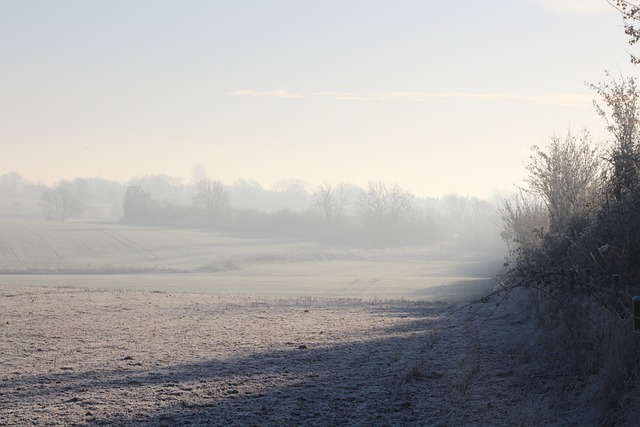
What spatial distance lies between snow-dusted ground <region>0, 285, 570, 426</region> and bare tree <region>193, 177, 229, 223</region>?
115057 mm

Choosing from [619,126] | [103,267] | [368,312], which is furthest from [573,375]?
[103,267]

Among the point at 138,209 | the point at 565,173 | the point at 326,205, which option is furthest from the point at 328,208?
the point at 565,173

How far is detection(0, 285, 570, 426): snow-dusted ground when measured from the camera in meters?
8.80

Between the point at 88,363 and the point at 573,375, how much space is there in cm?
868

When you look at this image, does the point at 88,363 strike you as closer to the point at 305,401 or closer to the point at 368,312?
the point at 305,401

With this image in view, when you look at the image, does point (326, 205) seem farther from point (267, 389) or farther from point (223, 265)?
point (267, 389)

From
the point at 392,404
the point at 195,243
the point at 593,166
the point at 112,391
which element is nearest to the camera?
the point at 392,404

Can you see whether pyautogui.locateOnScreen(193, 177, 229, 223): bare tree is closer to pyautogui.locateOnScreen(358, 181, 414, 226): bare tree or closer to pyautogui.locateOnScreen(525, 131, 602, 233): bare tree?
pyautogui.locateOnScreen(358, 181, 414, 226): bare tree

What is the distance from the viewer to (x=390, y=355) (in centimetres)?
1330

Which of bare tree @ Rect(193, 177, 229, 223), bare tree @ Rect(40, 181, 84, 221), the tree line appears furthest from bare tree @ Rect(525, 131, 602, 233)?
bare tree @ Rect(40, 181, 84, 221)

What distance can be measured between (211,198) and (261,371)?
419 ft

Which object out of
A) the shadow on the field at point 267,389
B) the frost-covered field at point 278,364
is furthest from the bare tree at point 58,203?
the shadow on the field at point 267,389

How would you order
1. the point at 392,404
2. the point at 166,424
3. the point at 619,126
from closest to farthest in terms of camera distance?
the point at 166,424
the point at 392,404
the point at 619,126

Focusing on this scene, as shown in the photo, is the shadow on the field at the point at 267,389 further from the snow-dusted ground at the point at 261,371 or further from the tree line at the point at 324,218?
the tree line at the point at 324,218
